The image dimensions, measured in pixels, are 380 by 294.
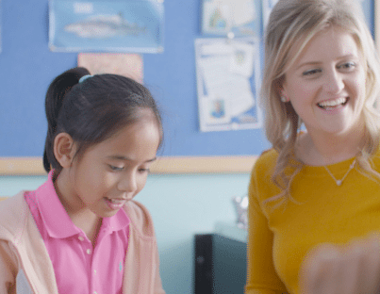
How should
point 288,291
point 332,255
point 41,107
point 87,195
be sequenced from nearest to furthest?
point 332,255, point 87,195, point 288,291, point 41,107

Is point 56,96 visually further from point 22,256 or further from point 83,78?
point 22,256

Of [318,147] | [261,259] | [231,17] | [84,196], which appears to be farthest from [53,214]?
[231,17]

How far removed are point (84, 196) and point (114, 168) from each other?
84mm

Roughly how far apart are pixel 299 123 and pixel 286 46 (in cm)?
25

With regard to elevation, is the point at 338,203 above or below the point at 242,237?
above

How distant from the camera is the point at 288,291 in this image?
95 cm

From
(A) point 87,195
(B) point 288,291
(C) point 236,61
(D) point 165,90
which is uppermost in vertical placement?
(C) point 236,61

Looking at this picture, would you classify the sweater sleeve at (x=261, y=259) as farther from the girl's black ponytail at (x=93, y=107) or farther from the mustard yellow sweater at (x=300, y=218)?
the girl's black ponytail at (x=93, y=107)

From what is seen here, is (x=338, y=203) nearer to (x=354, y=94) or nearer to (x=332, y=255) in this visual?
(x=354, y=94)

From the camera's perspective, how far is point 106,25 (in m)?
1.45

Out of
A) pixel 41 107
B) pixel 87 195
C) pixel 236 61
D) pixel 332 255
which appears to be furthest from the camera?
pixel 236 61

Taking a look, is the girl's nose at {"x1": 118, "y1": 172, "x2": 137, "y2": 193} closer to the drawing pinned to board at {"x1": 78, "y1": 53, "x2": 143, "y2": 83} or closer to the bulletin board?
the bulletin board

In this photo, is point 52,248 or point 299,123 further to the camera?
point 299,123

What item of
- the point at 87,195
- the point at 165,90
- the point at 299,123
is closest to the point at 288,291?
the point at 299,123
